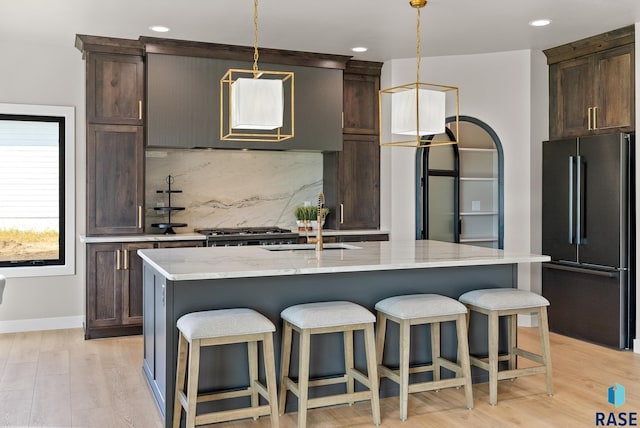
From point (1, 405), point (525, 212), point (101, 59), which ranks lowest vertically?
point (1, 405)

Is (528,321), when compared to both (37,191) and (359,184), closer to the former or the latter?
(359,184)

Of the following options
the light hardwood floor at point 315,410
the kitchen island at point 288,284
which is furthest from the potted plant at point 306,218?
the light hardwood floor at point 315,410

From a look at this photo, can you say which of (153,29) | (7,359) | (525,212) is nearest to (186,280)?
(7,359)

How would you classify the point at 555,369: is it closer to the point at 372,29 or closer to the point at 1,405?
the point at 372,29

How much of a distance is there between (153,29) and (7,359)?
9.34 feet

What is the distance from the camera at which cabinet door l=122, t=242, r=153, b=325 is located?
545cm

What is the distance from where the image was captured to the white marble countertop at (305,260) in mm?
3207

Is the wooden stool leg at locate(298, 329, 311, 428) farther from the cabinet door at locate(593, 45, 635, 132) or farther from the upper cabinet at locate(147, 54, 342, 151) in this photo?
the cabinet door at locate(593, 45, 635, 132)

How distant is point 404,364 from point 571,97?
3.38 m

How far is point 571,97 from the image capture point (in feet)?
18.4

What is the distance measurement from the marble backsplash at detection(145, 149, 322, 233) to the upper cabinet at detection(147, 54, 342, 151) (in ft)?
1.50

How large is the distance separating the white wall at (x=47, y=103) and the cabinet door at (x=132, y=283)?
649mm

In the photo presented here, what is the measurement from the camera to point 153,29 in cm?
515

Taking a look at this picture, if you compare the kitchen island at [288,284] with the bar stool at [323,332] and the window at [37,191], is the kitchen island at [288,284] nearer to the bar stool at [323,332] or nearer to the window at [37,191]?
the bar stool at [323,332]
